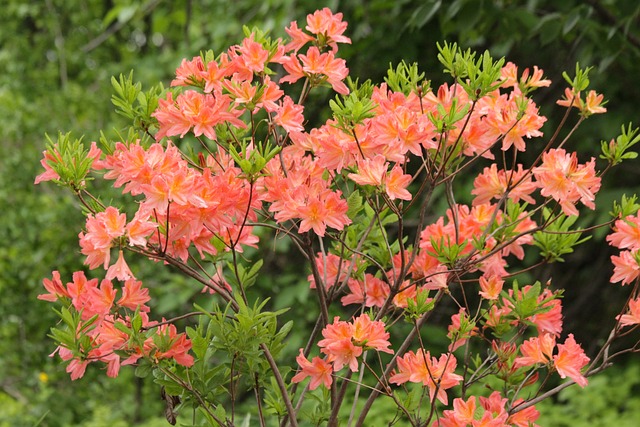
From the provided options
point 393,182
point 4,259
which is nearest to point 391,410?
point 393,182

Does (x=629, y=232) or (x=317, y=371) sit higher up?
(x=629, y=232)

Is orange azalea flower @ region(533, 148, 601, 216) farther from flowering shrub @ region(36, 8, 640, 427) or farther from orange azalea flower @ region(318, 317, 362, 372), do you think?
orange azalea flower @ region(318, 317, 362, 372)

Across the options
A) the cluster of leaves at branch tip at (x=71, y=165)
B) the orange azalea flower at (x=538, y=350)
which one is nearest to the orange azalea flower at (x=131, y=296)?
the cluster of leaves at branch tip at (x=71, y=165)

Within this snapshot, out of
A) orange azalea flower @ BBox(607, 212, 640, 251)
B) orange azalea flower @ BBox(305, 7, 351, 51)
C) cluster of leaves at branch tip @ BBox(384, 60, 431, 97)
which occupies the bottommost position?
orange azalea flower @ BBox(607, 212, 640, 251)

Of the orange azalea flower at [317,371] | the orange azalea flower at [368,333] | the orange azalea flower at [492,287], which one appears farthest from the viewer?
the orange azalea flower at [492,287]

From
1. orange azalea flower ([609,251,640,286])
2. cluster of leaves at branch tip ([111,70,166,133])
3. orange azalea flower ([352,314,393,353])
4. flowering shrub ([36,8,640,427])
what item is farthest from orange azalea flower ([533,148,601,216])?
cluster of leaves at branch tip ([111,70,166,133])

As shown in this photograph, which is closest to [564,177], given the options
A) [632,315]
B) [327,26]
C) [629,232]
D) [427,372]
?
[629,232]

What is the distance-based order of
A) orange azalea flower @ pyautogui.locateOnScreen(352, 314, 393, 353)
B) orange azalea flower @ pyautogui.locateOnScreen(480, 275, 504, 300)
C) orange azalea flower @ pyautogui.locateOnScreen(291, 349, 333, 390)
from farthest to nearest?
orange azalea flower @ pyautogui.locateOnScreen(480, 275, 504, 300) < orange azalea flower @ pyautogui.locateOnScreen(291, 349, 333, 390) < orange azalea flower @ pyautogui.locateOnScreen(352, 314, 393, 353)

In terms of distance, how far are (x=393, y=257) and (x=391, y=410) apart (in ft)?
4.65

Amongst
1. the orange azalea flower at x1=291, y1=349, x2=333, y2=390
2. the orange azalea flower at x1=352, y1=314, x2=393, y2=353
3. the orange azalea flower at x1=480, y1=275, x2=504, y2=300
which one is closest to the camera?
the orange azalea flower at x1=352, y1=314, x2=393, y2=353

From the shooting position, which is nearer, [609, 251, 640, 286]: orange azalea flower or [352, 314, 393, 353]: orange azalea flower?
[352, 314, 393, 353]: orange azalea flower

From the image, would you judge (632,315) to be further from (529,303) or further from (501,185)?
(501,185)

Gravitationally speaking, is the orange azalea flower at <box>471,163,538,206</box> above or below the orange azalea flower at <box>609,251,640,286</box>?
above

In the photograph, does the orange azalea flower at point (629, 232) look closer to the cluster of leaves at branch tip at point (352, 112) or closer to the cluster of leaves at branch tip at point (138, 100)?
the cluster of leaves at branch tip at point (352, 112)
